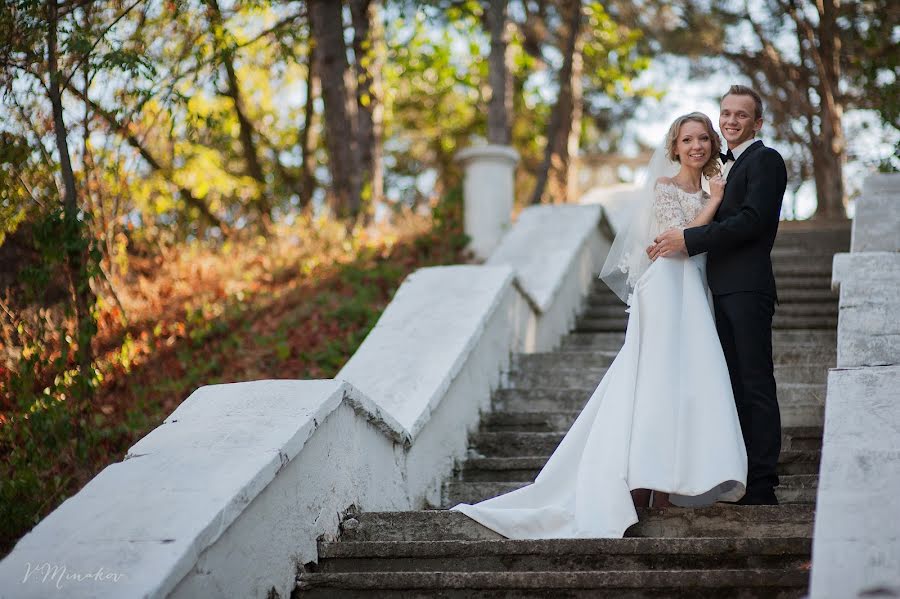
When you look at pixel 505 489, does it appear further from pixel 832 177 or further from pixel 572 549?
pixel 832 177

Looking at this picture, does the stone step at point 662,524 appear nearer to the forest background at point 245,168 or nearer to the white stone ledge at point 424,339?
the white stone ledge at point 424,339

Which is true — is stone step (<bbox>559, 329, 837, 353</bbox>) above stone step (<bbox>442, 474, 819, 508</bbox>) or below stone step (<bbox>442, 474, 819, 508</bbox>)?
above

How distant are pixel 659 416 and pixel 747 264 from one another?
75 cm

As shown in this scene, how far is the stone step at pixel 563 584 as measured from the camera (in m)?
3.45

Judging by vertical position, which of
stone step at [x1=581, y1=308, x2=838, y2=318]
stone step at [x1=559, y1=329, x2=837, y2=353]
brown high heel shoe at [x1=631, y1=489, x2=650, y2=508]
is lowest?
brown high heel shoe at [x1=631, y1=489, x2=650, y2=508]

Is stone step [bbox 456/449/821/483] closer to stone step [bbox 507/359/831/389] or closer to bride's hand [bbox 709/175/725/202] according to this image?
stone step [bbox 507/359/831/389]

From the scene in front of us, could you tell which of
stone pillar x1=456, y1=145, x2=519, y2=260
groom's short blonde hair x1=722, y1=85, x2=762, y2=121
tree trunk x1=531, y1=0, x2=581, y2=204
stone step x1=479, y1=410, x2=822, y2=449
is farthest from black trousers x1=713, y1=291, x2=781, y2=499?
tree trunk x1=531, y1=0, x2=581, y2=204

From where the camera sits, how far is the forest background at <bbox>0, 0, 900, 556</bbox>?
6.33m

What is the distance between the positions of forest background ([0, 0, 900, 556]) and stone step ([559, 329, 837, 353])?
161 cm

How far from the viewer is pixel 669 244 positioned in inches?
175

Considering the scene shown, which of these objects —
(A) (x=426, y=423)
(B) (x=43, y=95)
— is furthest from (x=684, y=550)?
(B) (x=43, y=95)

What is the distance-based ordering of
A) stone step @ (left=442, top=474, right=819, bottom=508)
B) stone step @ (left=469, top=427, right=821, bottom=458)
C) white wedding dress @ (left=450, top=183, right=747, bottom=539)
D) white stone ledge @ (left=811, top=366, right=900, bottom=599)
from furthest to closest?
stone step @ (left=469, top=427, right=821, bottom=458)
stone step @ (left=442, top=474, right=819, bottom=508)
white wedding dress @ (left=450, top=183, right=747, bottom=539)
white stone ledge @ (left=811, top=366, right=900, bottom=599)

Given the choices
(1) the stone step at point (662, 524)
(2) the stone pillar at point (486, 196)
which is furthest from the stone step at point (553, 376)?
(2) the stone pillar at point (486, 196)

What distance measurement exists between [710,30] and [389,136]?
27.9ft
